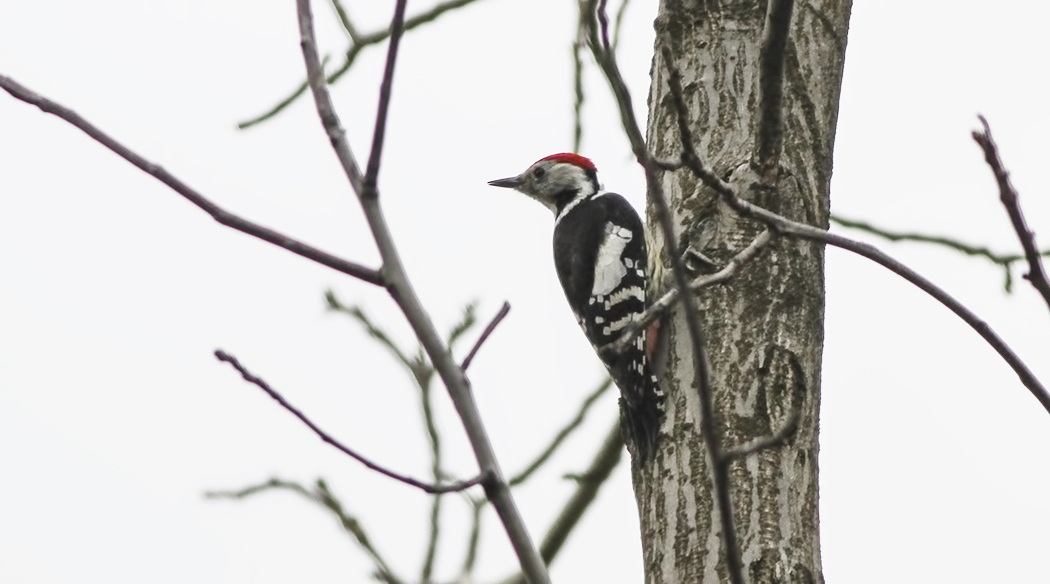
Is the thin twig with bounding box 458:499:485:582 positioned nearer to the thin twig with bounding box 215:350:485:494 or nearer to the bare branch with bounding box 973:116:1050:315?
the thin twig with bounding box 215:350:485:494

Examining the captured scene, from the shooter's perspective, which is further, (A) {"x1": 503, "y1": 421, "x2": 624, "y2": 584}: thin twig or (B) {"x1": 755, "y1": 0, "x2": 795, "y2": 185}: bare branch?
(A) {"x1": 503, "y1": 421, "x2": 624, "y2": 584}: thin twig

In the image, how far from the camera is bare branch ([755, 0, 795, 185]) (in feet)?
7.24

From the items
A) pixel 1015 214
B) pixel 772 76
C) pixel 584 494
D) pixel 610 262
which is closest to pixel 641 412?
pixel 584 494

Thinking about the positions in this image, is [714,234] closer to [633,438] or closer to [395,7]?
[633,438]

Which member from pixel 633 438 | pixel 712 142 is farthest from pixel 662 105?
pixel 633 438

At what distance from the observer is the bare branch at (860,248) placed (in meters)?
1.46

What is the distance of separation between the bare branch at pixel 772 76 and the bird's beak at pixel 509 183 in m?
2.60

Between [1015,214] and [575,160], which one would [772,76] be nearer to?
[1015,214]

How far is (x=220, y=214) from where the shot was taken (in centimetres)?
158

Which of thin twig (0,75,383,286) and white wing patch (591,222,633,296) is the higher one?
white wing patch (591,222,633,296)

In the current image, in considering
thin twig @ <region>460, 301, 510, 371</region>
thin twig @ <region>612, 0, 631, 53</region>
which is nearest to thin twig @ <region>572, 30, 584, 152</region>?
thin twig @ <region>612, 0, 631, 53</region>

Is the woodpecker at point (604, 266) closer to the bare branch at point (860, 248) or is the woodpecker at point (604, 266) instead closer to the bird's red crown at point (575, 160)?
the bird's red crown at point (575, 160)

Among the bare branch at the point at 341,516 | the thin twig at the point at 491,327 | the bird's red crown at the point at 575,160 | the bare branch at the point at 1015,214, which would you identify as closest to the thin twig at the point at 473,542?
the bare branch at the point at 341,516

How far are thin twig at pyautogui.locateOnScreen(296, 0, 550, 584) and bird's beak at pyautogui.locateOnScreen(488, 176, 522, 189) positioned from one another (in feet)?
12.2
